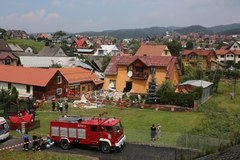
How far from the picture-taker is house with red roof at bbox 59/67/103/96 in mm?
47309

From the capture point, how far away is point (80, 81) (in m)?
48.3

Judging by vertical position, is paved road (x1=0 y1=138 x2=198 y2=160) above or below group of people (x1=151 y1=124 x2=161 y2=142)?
below

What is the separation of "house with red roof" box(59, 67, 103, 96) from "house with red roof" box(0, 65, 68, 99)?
4.07 ft

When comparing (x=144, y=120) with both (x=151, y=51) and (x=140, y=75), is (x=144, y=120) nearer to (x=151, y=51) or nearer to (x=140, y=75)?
(x=140, y=75)

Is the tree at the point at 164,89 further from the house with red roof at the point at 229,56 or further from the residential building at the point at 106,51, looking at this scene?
the residential building at the point at 106,51

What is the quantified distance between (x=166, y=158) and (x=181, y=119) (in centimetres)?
1187

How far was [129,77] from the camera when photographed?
155 ft

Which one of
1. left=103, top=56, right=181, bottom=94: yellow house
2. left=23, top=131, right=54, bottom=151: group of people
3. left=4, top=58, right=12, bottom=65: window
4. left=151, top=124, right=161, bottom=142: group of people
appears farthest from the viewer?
left=4, top=58, right=12, bottom=65: window

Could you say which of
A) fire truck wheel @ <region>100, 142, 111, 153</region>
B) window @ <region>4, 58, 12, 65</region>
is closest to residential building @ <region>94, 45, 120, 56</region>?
window @ <region>4, 58, 12, 65</region>

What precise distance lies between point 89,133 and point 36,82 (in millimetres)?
22530

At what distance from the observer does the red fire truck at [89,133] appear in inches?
882

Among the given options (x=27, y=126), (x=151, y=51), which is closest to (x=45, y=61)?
(x=151, y=51)

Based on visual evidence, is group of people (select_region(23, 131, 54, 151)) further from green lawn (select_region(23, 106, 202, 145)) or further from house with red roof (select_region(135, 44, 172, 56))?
house with red roof (select_region(135, 44, 172, 56))

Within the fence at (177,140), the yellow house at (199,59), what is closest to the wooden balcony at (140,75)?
the fence at (177,140)
